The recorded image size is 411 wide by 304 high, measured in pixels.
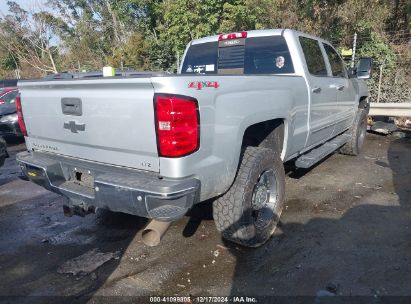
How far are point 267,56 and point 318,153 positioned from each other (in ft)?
4.83

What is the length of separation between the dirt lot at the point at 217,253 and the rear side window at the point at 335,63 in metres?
1.73

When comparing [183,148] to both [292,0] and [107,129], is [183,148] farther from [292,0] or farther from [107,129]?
[292,0]

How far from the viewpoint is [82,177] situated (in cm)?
322

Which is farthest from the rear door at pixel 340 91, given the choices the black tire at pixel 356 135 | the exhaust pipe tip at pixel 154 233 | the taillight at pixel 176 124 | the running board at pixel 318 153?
the exhaust pipe tip at pixel 154 233

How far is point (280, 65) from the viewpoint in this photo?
4.31 m

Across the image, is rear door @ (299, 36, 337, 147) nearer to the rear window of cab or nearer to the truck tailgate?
the rear window of cab

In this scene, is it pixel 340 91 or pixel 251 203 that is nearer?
pixel 251 203

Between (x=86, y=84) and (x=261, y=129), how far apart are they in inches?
71.2

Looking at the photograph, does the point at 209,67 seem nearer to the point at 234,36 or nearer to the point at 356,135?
the point at 234,36

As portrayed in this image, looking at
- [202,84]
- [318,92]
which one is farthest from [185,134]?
[318,92]

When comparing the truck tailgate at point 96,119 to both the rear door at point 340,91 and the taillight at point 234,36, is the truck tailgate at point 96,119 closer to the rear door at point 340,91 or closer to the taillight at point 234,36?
the taillight at point 234,36

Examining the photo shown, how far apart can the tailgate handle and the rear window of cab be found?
2.22m

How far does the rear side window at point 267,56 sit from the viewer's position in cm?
428

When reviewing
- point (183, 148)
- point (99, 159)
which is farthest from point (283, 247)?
point (99, 159)
